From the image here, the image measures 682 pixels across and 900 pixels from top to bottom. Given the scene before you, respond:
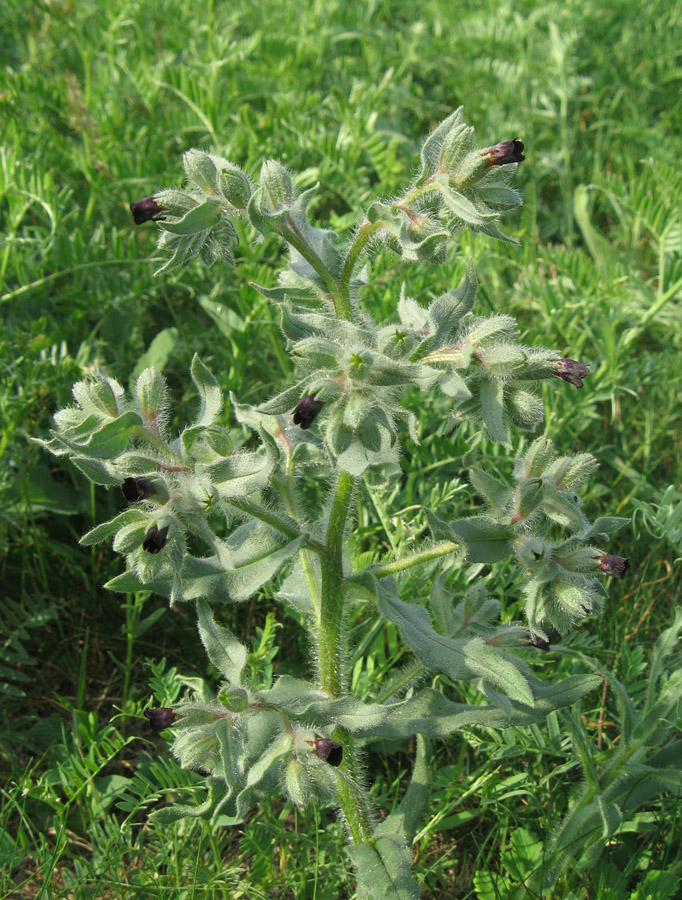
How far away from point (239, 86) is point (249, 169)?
44.1 inches

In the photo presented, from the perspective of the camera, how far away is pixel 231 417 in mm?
3701

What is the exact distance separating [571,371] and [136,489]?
1.16m

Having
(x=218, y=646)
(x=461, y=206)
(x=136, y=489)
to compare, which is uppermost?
(x=461, y=206)

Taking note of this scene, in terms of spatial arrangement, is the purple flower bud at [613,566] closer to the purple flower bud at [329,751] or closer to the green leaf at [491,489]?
the green leaf at [491,489]

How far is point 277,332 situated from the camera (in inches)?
150

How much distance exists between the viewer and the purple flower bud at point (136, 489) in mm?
2056

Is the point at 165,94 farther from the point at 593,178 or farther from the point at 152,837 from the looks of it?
the point at 152,837

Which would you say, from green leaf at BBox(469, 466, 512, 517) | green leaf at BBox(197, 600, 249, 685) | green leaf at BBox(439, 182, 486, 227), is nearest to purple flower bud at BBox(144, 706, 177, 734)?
green leaf at BBox(197, 600, 249, 685)

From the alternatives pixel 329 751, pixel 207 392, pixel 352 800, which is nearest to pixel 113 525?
pixel 207 392

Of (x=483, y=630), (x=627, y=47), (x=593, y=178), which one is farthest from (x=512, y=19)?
(x=483, y=630)

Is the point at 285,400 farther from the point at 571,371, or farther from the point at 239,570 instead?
the point at 571,371

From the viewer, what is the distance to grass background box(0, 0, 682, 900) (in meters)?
2.67

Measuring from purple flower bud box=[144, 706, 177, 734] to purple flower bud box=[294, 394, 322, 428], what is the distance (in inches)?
36.4

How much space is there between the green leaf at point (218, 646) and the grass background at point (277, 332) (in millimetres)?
316
